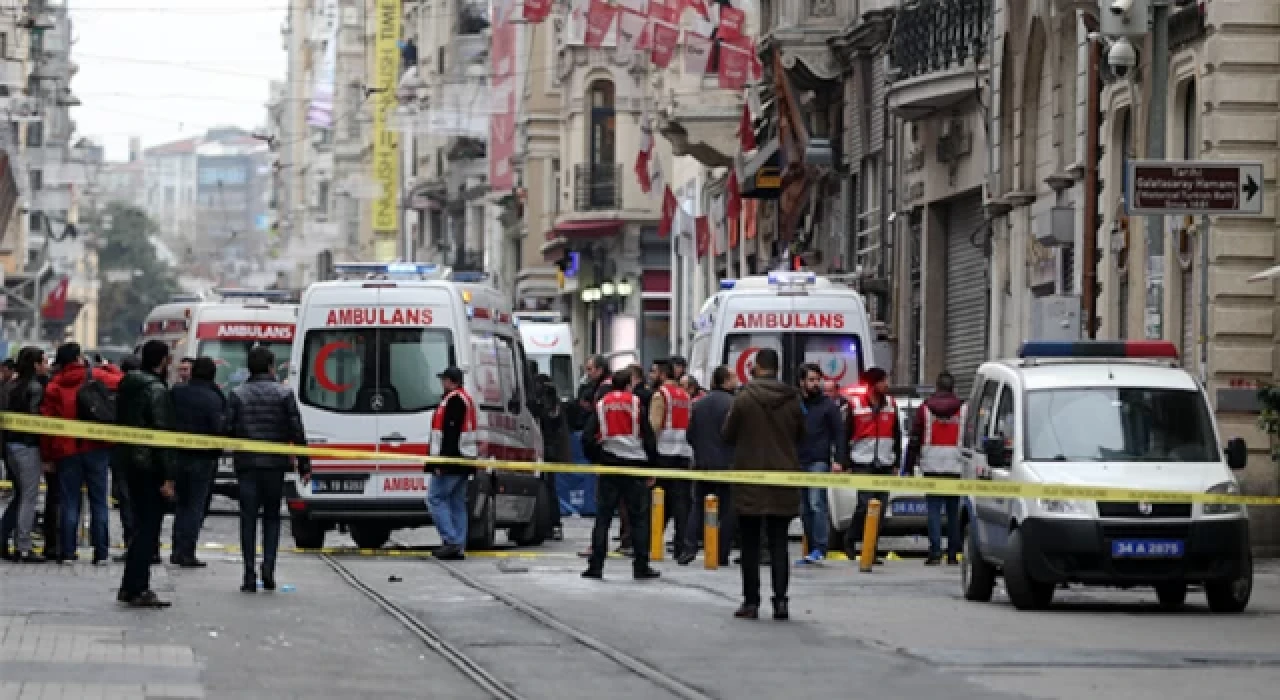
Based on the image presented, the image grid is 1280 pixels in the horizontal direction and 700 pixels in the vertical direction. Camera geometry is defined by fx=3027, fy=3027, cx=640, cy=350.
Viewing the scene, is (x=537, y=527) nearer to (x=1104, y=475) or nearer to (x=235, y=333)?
(x=235, y=333)

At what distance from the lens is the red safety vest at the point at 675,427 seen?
1067 inches

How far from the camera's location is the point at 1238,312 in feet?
95.6

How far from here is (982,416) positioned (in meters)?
22.4

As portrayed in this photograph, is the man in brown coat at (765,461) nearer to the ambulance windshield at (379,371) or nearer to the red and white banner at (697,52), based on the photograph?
the ambulance windshield at (379,371)

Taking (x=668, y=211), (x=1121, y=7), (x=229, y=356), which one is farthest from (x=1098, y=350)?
(x=668, y=211)

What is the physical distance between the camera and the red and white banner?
158 feet

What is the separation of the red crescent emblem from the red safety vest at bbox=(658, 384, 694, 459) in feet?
11.1

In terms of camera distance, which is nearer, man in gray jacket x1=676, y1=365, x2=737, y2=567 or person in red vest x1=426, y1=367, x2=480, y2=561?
man in gray jacket x1=676, y1=365, x2=737, y2=567

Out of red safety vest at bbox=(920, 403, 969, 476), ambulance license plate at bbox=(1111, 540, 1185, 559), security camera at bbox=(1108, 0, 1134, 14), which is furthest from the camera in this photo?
security camera at bbox=(1108, 0, 1134, 14)

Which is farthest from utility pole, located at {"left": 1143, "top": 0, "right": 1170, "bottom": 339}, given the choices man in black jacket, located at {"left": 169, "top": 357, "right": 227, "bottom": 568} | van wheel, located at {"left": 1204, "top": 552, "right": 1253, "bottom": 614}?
man in black jacket, located at {"left": 169, "top": 357, "right": 227, "bottom": 568}

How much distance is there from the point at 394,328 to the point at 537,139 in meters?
54.4

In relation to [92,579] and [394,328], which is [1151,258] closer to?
[394,328]

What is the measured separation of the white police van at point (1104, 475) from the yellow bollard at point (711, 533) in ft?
11.6

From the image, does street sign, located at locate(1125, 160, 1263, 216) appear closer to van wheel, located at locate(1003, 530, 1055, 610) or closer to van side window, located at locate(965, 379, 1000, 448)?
van side window, located at locate(965, 379, 1000, 448)
